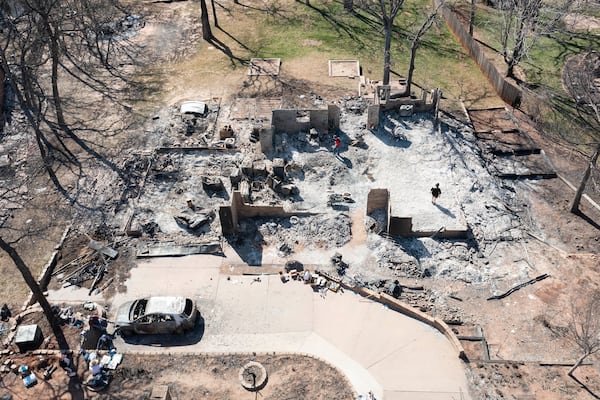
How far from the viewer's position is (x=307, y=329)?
20328 millimetres

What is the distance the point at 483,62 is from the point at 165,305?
28465 mm

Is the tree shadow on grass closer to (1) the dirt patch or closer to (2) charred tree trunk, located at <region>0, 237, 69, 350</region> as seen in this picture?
(2) charred tree trunk, located at <region>0, 237, 69, 350</region>

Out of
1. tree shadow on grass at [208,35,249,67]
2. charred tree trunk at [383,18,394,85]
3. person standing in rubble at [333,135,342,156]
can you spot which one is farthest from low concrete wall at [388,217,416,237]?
tree shadow on grass at [208,35,249,67]

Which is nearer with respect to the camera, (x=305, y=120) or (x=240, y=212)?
(x=240, y=212)

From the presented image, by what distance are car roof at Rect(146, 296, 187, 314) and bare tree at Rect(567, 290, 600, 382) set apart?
15212 millimetres

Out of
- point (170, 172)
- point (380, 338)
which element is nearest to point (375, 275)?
point (380, 338)

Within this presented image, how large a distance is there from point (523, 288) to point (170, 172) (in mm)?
19028

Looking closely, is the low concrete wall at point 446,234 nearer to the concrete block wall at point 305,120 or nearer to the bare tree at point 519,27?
the concrete block wall at point 305,120

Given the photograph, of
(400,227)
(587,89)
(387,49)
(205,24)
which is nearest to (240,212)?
(400,227)

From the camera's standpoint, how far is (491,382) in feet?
59.9

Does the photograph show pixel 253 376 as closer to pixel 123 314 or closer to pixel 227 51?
pixel 123 314

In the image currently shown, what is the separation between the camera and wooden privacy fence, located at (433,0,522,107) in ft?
108

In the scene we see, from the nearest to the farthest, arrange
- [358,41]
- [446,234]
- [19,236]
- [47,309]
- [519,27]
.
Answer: [47,309] < [446,234] < [19,236] < [519,27] < [358,41]

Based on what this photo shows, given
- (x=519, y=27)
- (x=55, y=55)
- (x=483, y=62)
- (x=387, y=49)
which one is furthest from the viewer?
(x=483, y=62)
